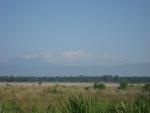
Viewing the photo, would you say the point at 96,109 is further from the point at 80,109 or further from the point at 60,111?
the point at 60,111

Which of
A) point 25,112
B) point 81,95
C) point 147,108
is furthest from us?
point 25,112

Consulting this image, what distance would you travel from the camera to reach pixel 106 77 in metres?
190

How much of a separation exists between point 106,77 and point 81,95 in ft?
596

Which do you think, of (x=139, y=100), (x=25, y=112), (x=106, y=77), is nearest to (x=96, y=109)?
(x=139, y=100)

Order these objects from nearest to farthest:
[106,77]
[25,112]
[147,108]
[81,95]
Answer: [147,108]
[81,95]
[25,112]
[106,77]

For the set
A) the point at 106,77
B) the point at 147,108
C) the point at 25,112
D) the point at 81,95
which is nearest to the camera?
the point at 147,108

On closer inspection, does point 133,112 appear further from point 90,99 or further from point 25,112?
point 25,112

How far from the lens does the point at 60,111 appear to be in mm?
9797

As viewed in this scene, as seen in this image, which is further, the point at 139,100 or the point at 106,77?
the point at 106,77

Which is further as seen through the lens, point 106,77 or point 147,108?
point 106,77

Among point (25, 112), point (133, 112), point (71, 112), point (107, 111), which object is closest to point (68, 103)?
point (71, 112)

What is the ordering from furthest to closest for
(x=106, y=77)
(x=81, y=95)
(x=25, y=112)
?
(x=106, y=77) < (x=25, y=112) < (x=81, y=95)

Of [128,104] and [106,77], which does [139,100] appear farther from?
[106,77]

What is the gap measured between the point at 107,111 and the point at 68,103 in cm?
84
